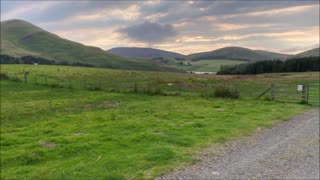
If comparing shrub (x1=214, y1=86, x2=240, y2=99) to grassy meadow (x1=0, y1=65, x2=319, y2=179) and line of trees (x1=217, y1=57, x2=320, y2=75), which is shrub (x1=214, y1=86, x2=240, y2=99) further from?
line of trees (x1=217, y1=57, x2=320, y2=75)

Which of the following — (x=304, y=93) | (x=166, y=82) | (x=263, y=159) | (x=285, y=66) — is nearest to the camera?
(x=263, y=159)

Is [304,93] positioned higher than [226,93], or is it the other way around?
[304,93]

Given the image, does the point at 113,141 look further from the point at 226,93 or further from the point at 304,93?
the point at 304,93

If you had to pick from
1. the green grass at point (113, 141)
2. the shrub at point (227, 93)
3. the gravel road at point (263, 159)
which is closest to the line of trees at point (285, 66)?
the shrub at point (227, 93)

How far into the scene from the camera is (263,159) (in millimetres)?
11977

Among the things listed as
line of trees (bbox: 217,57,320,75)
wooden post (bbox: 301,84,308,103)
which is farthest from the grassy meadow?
line of trees (bbox: 217,57,320,75)

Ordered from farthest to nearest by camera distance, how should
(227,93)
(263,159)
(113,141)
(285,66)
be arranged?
(285,66) → (227,93) → (113,141) → (263,159)

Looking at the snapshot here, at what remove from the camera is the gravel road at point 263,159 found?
10273 millimetres

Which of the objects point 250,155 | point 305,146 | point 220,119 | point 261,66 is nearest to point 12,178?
point 250,155

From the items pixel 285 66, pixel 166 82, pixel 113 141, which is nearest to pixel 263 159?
pixel 113 141

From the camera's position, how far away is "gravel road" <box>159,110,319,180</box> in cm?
1027

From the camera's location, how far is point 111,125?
18.5m

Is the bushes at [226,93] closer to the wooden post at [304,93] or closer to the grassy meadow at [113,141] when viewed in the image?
the wooden post at [304,93]

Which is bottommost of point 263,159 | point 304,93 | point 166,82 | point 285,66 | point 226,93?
point 263,159
